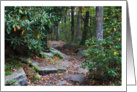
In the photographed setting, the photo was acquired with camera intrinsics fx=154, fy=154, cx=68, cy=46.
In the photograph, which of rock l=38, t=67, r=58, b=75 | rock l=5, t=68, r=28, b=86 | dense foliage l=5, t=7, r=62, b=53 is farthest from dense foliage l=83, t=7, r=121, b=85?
rock l=5, t=68, r=28, b=86

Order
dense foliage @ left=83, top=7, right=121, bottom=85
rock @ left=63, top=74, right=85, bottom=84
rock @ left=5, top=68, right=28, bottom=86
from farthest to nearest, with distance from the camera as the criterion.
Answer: rock @ left=63, top=74, right=85, bottom=84, dense foliage @ left=83, top=7, right=121, bottom=85, rock @ left=5, top=68, right=28, bottom=86

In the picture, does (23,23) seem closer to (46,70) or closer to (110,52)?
Answer: (46,70)

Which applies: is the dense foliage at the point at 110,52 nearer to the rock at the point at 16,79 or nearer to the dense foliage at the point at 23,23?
the dense foliage at the point at 23,23

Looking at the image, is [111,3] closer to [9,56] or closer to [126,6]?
[126,6]

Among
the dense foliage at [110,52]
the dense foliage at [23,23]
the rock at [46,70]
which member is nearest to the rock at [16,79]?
the dense foliage at [23,23]

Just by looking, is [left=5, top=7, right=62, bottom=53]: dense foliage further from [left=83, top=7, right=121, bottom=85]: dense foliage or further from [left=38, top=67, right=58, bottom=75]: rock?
[left=83, top=7, right=121, bottom=85]: dense foliage

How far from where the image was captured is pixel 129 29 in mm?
3525

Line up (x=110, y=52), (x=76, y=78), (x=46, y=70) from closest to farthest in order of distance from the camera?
(x=110, y=52) → (x=76, y=78) → (x=46, y=70)

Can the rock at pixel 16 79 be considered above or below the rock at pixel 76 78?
above

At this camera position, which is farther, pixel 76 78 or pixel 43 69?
pixel 43 69

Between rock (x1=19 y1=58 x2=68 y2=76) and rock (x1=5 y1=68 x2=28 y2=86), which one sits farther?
rock (x1=19 y1=58 x2=68 y2=76)

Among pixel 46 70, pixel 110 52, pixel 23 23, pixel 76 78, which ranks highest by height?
pixel 23 23

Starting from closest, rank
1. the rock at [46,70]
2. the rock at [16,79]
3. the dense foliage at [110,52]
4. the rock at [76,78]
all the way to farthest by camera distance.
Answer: the rock at [16,79] < the dense foliage at [110,52] < the rock at [76,78] < the rock at [46,70]

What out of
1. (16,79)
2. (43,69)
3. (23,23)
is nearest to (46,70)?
(43,69)
